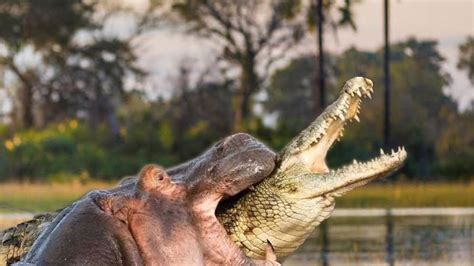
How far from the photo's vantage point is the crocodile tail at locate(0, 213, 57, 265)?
13.4 feet

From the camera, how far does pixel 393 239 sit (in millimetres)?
20266

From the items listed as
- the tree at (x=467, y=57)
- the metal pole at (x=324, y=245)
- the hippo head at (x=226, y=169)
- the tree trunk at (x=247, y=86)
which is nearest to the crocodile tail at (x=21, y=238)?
the hippo head at (x=226, y=169)

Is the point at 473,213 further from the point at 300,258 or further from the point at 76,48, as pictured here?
the point at 76,48

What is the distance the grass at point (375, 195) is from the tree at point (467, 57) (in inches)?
212

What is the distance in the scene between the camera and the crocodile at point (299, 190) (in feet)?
14.0

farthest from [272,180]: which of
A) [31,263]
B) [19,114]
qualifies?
[19,114]

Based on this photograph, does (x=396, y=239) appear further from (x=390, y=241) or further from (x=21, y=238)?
(x=21, y=238)

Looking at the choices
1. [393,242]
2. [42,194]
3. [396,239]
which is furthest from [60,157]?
[393,242]

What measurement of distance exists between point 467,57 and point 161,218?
127 feet

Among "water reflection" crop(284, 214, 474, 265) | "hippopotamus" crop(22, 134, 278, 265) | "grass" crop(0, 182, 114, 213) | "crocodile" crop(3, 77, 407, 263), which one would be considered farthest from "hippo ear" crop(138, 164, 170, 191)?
"grass" crop(0, 182, 114, 213)

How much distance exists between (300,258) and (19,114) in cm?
2901

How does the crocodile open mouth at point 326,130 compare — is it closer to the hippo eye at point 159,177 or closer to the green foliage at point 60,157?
the hippo eye at point 159,177

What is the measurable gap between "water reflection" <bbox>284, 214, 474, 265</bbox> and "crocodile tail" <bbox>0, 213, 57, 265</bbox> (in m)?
11.6

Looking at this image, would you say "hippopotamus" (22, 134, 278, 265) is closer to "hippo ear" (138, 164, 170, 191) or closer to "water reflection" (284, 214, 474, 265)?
"hippo ear" (138, 164, 170, 191)
